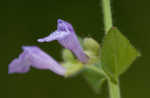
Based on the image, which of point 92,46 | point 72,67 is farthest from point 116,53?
point 72,67

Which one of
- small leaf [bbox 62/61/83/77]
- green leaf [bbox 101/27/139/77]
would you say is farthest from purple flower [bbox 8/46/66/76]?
green leaf [bbox 101/27/139/77]

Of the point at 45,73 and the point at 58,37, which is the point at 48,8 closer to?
the point at 45,73

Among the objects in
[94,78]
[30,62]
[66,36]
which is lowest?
[94,78]

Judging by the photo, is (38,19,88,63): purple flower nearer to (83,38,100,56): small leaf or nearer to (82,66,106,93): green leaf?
(83,38,100,56): small leaf

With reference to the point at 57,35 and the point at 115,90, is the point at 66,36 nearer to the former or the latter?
the point at 57,35

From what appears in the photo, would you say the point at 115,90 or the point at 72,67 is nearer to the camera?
the point at 115,90

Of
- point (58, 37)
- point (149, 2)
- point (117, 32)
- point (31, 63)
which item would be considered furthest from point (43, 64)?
point (149, 2)

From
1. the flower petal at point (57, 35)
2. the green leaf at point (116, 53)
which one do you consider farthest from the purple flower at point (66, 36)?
the green leaf at point (116, 53)
